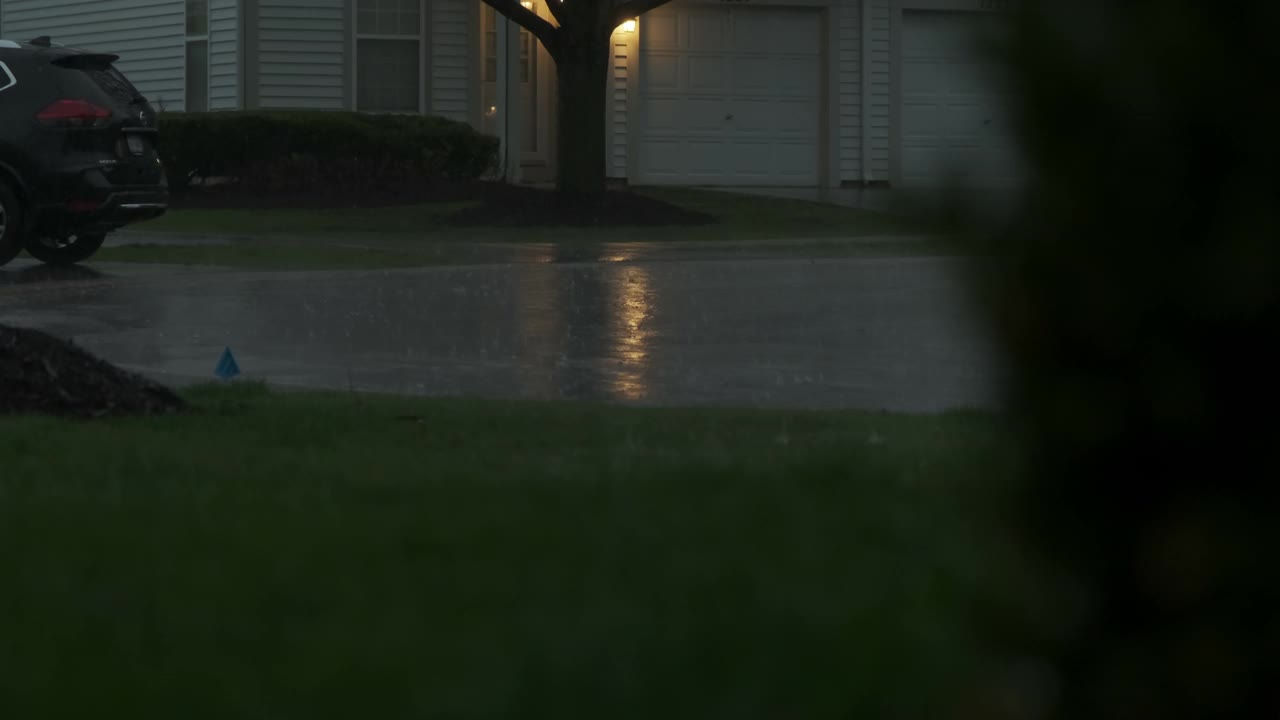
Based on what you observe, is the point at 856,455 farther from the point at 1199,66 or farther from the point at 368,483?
the point at 1199,66

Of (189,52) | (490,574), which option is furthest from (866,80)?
(490,574)

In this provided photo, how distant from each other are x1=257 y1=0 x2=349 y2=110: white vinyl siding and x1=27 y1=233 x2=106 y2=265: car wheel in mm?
10863

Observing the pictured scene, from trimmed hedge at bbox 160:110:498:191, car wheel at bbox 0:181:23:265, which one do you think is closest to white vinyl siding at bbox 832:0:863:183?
trimmed hedge at bbox 160:110:498:191

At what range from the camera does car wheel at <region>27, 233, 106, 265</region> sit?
16312 millimetres

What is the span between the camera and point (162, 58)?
28766 mm

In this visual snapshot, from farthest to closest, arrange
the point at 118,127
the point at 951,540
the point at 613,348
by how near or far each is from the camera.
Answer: the point at 118,127 → the point at 613,348 → the point at 951,540

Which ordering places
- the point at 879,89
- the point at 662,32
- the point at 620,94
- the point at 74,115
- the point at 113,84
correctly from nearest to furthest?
the point at 74,115 < the point at 113,84 < the point at 620,94 < the point at 662,32 < the point at 879,89

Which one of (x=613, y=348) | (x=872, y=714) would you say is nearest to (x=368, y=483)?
(x=872, y=714)

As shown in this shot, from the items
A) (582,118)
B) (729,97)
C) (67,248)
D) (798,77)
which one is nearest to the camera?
(67,248)

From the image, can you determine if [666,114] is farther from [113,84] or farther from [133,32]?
[113,84]

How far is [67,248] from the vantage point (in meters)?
16.5

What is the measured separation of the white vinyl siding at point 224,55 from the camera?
88.8ft

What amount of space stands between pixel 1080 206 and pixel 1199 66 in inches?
8.0

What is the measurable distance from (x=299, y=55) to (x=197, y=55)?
203cm
